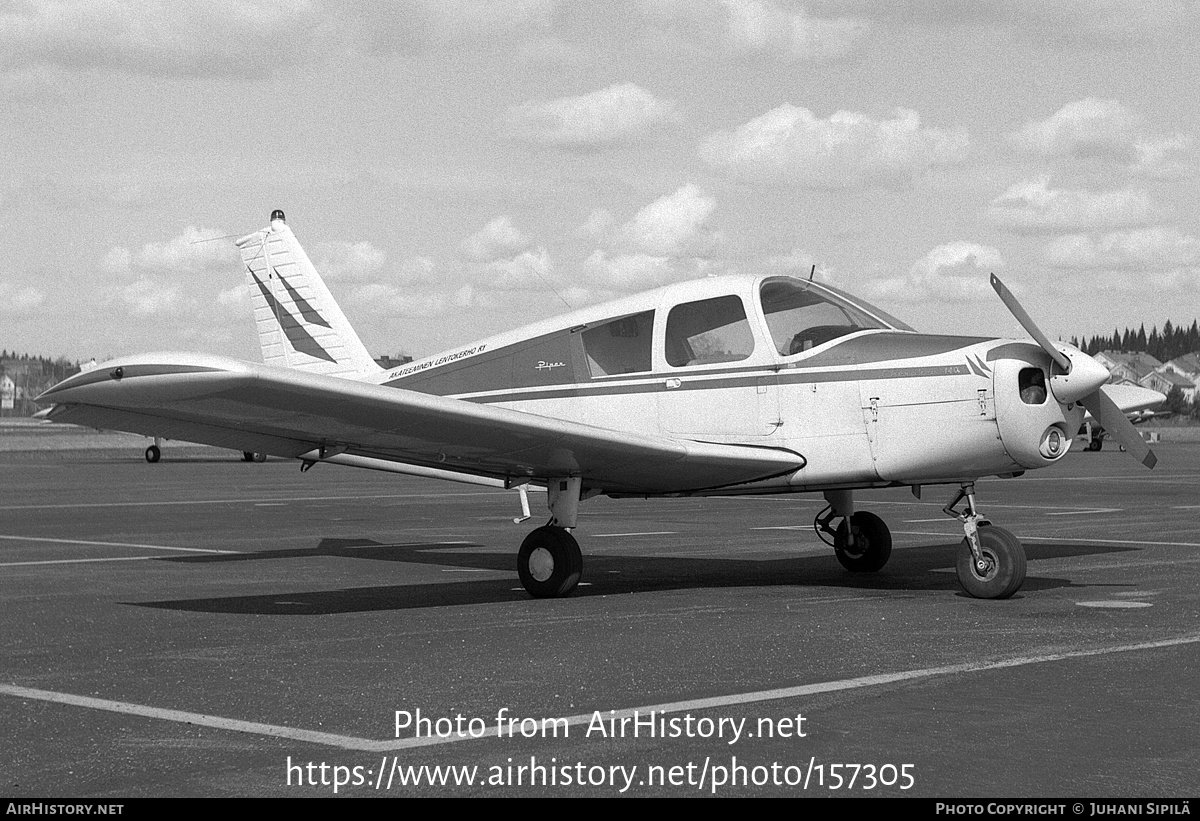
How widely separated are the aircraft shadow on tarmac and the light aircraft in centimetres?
60

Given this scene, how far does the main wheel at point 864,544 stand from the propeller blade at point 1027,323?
9.03 ft

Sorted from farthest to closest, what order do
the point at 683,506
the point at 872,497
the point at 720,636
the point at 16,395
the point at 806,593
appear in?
the point at 16,395 < the point at 872,497 < the point at 683,506 < the point at 806,593 < the point at 720,636

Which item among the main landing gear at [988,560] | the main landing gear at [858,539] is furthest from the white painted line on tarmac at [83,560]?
the main landing gear at [988,560]

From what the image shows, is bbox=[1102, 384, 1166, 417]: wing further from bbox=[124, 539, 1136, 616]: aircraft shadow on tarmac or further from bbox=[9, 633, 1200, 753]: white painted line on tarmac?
bbox=[9, 633, 1200, 753]: white painted line on tarmac

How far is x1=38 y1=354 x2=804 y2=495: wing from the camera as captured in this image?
324 inches

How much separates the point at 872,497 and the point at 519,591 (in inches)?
666

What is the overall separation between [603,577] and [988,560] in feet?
12.2

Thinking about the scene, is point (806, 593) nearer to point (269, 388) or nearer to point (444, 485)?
point (269, 388)

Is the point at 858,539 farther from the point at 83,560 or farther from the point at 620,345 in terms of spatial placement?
the point at 83,560


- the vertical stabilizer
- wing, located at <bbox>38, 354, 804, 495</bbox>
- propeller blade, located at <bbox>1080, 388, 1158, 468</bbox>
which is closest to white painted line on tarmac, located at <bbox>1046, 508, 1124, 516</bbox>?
propeller blade, located at <bbox>1080, 388, 1158, 468</bbox>

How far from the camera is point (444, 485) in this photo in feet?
115

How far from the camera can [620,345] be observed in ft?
38.3

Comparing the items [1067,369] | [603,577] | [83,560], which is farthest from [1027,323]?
[83,560]
